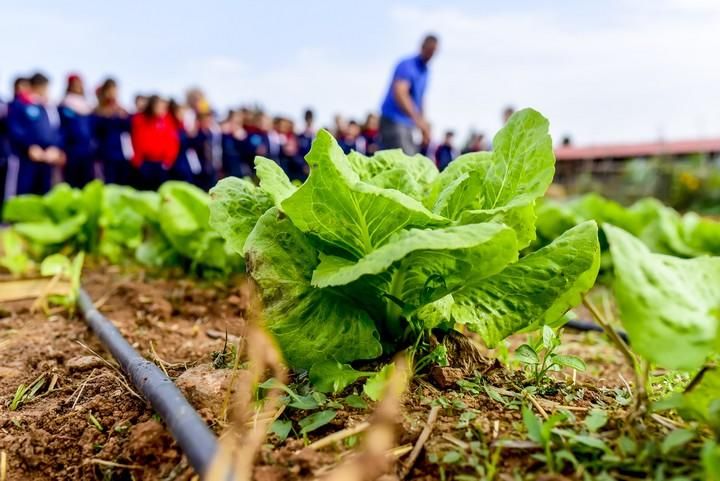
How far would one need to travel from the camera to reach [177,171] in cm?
1024

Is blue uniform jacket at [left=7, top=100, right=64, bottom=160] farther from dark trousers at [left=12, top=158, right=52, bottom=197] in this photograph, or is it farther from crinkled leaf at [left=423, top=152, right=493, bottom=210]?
crinkled leaf at [left=423, top=152, right=493, bottom=210]

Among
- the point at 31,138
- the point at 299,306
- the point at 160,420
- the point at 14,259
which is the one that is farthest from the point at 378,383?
the point at 31,138

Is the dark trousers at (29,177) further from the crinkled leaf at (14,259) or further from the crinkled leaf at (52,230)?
the crinkled leaf at (14,259)

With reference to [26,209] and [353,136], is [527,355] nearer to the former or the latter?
[26,209]

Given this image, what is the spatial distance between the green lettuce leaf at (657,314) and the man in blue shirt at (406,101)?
20.4 ft

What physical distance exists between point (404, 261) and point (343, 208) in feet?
0.58

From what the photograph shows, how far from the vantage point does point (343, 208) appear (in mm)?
1421

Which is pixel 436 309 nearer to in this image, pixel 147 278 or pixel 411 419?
pixel 411 419

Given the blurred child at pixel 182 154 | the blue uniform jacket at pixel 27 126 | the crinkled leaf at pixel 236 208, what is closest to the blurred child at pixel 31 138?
the blue uniform jacket at pixel 27 126

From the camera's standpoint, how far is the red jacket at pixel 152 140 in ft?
31.0

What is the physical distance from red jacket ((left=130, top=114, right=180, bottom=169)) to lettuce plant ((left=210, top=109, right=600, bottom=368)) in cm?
837

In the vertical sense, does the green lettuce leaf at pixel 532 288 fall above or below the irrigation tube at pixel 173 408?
above

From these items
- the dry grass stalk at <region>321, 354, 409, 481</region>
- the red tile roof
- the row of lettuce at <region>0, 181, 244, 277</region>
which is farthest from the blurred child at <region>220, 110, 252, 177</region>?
the red tile roof

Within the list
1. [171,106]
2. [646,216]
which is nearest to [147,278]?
[646,216]
